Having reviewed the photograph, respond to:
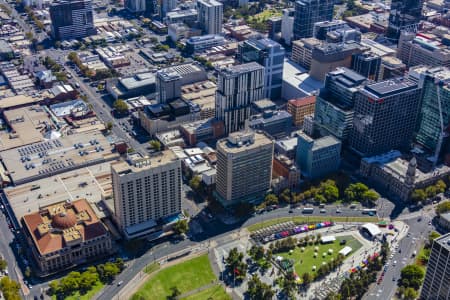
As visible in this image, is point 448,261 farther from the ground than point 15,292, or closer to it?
farther from the ground

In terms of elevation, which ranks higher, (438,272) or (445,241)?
(445,241)

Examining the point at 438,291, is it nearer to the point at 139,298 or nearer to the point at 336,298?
the point at 336,298

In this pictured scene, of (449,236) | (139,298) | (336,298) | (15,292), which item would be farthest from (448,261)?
(15,292)

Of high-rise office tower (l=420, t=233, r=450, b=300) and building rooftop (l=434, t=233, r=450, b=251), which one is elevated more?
building rooftop (l=434, t=233, r=450, b=251)

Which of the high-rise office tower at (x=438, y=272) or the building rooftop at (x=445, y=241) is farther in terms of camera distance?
the high-rise office tower at (x=438, y=272)

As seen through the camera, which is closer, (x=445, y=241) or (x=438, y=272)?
(x=445, y=241)

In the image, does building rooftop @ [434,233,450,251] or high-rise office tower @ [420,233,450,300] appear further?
high-rise office tower @ [420,233,450,300]

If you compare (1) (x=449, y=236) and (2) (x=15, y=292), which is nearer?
(1) (x=449, y=236)

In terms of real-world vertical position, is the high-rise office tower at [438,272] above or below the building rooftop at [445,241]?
below
